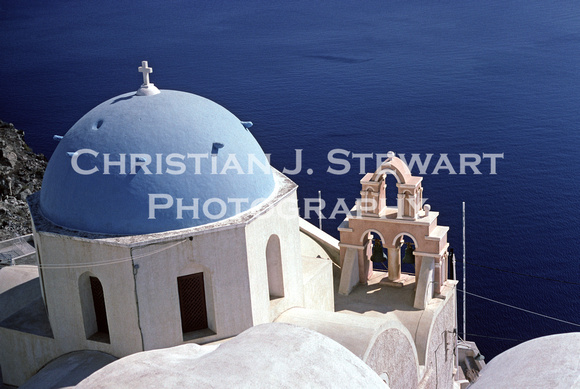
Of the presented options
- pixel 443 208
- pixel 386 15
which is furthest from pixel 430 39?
pixel 443 208

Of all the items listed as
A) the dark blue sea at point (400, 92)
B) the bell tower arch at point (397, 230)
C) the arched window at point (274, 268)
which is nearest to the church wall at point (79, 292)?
the arched window at point (274, 268)

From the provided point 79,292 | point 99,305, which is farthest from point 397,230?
point 79,292

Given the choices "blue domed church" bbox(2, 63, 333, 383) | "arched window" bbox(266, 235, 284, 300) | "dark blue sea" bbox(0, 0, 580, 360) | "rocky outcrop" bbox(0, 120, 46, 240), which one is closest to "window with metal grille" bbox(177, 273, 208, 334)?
"blue domed church" bbox(2, 63, 333, 383)

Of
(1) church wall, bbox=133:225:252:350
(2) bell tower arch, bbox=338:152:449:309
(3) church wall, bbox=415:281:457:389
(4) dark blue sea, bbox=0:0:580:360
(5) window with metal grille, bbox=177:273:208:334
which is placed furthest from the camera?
(4) dark blue sea, bbox=0:0:580:360

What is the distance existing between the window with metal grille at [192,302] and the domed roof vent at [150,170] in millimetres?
917

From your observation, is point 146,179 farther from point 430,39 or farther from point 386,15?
point 386,15

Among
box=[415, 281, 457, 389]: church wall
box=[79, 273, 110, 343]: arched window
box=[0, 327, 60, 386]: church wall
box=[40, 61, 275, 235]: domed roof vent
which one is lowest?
box=[415, 281, 457, 389]: church wall

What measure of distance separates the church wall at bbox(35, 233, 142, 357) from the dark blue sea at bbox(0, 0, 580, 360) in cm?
1482

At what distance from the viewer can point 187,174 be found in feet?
32.3

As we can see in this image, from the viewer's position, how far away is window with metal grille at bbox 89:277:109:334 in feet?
33.8

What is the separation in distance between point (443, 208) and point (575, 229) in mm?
5245

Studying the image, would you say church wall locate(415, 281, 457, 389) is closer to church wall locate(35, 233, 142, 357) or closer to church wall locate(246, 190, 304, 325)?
church wall locate(246, 190, 304, 325)

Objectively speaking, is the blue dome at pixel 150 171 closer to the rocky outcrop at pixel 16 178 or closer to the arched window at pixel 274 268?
the arched window at pixel 274 268

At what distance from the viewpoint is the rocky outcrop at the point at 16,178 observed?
92.3 feet
